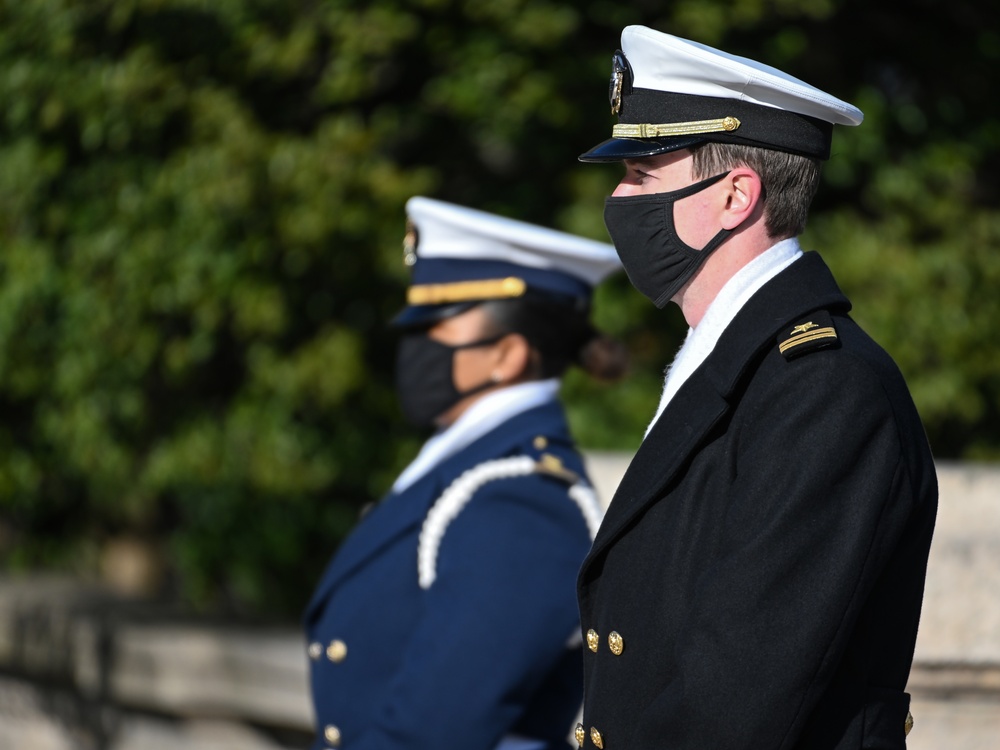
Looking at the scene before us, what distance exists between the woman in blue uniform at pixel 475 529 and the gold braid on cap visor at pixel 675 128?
36.3 inches

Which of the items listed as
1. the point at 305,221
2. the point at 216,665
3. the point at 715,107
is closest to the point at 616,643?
the point at 715,107

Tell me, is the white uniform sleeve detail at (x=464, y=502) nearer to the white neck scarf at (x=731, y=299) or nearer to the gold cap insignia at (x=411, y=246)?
the gold cap insignia at (x=411, y=246)

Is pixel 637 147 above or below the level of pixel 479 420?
above

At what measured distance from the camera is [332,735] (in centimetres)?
Answer: 255

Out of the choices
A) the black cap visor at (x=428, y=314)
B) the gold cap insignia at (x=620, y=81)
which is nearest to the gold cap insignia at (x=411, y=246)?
the black cap visor at (x=428, y=314)

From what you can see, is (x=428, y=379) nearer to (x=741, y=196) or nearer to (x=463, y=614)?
(x=463, y=614)

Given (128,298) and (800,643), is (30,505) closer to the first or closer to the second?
(128,298)

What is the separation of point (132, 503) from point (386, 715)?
11.3 feet

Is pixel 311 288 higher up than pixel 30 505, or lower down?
higher up

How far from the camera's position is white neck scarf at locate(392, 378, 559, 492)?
2711 mm

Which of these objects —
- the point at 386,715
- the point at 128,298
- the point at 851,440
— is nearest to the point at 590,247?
the point at 386,715

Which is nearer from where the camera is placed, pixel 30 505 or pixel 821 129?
pixel 821 129

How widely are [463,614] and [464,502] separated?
269mm

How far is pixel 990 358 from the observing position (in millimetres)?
5344
